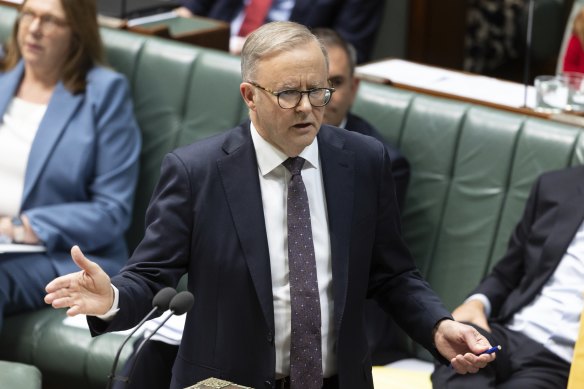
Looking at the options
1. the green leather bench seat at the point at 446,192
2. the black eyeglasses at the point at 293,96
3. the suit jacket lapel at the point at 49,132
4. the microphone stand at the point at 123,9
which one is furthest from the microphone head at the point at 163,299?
the microphone stand at the point at 123,9

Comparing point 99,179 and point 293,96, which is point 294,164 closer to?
point 293,96

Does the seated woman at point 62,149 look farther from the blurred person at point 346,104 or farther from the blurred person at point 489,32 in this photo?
the blurred person at point 489,32

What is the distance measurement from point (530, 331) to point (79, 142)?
147 centimetres

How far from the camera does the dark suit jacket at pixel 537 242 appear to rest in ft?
10.6

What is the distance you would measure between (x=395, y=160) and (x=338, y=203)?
1.13m

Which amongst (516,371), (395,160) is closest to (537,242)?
(516,371)

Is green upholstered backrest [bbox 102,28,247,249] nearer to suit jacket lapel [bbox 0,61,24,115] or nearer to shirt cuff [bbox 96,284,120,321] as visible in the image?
A: suit jacket lapel [bbox 0,61,24,115]

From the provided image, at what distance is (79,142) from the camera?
380 centimetres

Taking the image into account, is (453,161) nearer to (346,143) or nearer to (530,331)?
(530,331)

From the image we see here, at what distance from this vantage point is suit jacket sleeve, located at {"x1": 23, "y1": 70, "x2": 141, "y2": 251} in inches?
147

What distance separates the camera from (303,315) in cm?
240

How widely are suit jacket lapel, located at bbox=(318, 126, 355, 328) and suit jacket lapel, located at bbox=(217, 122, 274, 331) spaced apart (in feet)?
0.43

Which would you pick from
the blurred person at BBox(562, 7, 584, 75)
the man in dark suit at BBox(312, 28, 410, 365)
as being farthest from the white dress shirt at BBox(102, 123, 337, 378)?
the blurred person at BBox(562, 7, 584, 75)

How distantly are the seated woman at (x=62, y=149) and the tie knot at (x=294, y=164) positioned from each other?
145cm
